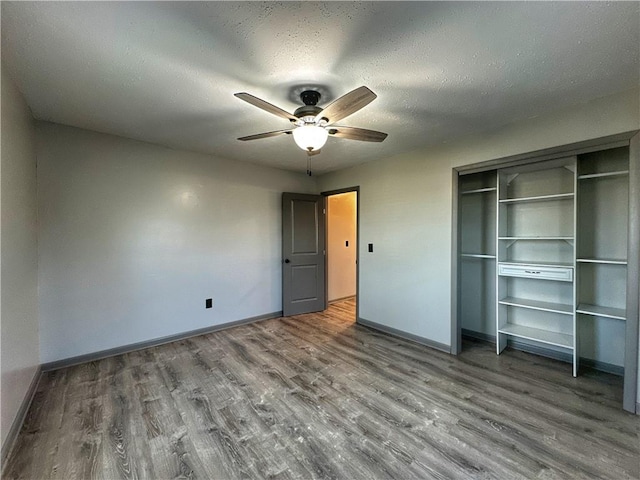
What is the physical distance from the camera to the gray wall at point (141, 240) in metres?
2.73

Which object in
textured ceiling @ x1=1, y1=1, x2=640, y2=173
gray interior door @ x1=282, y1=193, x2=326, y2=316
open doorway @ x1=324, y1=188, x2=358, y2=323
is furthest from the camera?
open doorway @ x1=324, y1=188, x2=358, y2=323

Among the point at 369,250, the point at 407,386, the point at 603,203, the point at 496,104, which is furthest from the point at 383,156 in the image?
the point at 407,386

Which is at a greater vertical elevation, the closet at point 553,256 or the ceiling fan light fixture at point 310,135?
the ceiling fan light fixture at point 310,135

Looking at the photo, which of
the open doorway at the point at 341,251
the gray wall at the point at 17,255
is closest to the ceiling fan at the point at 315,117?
the gray wall at the point at 17,255

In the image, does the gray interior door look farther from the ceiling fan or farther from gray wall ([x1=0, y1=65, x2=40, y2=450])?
gray wall ([x1=0, y1=65, x2=40, y2=450])

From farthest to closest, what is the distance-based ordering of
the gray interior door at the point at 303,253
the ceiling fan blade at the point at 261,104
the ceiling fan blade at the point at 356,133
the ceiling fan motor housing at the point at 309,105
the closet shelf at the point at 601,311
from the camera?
1. the gray interior door at the point at 303,253
2. the closet shelf at the point at 601,311
3. the ceiling fan blade at the point at 356,133
4. the ceiling fan motor housing at the point at 309,105
5. the ceiling fan blade at the point at 261,104

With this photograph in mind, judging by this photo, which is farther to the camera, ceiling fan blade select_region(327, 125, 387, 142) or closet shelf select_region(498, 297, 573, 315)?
closet shelf select_region(498, 297, 573, 315)

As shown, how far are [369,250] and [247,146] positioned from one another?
2139 millimetres

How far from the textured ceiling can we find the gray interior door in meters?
2.08

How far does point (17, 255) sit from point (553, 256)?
15.6ft

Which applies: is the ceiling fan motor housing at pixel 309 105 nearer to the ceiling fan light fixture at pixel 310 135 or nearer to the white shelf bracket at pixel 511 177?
the ceiling fan light fixture at pixel 310 135

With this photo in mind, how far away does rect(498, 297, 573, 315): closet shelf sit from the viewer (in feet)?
8.90

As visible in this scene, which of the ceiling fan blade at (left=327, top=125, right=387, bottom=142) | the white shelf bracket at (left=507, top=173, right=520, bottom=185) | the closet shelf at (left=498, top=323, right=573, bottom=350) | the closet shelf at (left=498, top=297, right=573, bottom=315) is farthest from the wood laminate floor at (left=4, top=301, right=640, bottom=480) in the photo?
the ceiling fan blade at (left=327, top=125, right=387, bottom=142)

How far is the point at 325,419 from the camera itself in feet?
6.57
